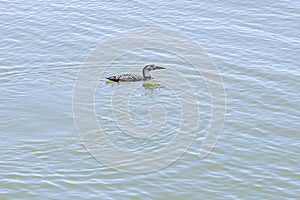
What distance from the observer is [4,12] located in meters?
23.8

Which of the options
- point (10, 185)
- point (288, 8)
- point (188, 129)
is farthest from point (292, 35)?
point (10, 185)

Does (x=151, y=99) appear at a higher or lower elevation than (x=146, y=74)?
lower

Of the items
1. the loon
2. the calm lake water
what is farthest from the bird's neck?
the calm lake water

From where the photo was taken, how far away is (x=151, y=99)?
1686 cm

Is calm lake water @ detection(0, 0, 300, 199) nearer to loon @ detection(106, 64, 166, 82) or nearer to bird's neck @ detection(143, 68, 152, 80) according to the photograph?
loon @ detection(106, 64, 166, 82)

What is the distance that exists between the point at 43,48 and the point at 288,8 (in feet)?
27.0

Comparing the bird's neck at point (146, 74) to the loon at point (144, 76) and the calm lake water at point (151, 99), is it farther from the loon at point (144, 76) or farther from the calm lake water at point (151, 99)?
the calm lake water at point (151, 99)

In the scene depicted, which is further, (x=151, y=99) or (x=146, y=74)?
(x=146, y=74)

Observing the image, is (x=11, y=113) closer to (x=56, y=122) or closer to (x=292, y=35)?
(x=56, y=122)

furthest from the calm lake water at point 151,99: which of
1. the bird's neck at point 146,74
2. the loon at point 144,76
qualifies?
the bird's neck at point 146,74

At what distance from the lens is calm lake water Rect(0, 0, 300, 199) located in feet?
43.3

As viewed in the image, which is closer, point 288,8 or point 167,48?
point 167,48

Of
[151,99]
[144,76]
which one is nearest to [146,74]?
[144,76]

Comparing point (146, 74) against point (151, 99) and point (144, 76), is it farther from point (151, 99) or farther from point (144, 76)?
point (151, 99)
